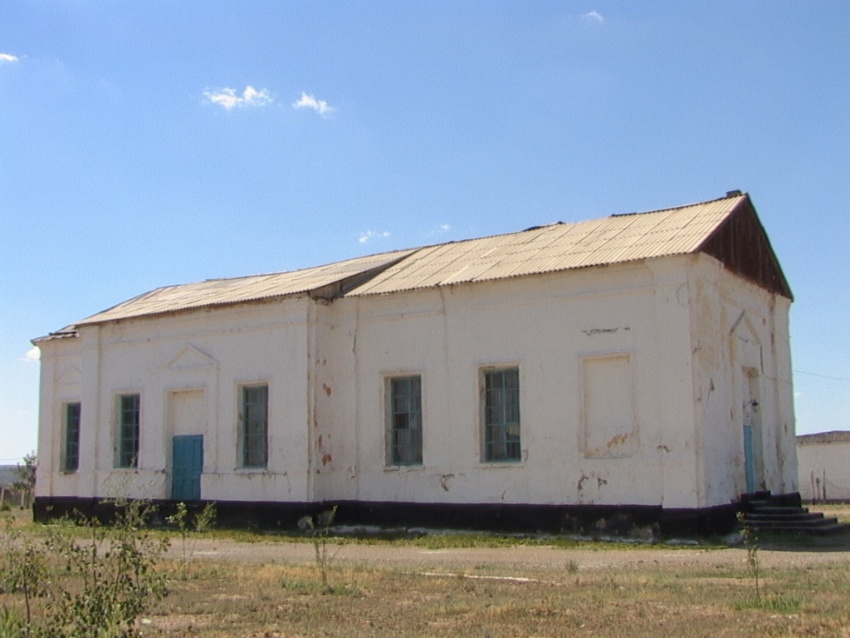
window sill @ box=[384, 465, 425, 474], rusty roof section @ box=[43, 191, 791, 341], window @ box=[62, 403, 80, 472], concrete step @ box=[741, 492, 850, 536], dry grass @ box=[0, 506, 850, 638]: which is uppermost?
rusty roof section @ box=[43, 191, 791, 341]

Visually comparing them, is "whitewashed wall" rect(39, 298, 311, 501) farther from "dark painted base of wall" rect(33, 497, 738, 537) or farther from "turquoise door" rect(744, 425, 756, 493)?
"turquoise door" rect(744, 425, 756, 493)

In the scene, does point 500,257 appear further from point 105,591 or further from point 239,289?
point 105,591

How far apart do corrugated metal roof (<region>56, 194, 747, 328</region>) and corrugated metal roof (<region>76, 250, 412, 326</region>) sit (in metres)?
0.04

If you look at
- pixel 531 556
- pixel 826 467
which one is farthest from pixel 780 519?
pixel 826 467

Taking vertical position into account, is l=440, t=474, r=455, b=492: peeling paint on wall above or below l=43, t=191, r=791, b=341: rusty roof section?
below

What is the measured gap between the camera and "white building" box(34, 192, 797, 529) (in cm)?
1576

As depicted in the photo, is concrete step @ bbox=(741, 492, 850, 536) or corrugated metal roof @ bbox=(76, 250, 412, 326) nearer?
concrete step @ bbox=(741, 492, 850, 536)

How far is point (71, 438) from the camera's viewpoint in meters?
24.2

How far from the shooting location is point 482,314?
17578mm

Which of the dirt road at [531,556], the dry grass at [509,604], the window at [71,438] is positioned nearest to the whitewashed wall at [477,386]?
the dirt road at [531,556]

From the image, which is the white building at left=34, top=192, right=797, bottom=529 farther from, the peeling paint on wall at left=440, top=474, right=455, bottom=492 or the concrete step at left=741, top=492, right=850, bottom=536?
the concrete step at left=741, top=492, right=850, bottom=536

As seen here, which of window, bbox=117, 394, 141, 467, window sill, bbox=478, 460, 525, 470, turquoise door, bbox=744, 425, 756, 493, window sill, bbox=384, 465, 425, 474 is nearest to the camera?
window sill, bbox=478, 460, 525, 470

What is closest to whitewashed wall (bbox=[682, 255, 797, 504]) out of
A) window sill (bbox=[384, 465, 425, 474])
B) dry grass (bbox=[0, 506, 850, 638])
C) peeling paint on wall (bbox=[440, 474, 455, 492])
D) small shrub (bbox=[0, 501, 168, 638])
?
dry grass (bbox=[0, 506, 850, 638])

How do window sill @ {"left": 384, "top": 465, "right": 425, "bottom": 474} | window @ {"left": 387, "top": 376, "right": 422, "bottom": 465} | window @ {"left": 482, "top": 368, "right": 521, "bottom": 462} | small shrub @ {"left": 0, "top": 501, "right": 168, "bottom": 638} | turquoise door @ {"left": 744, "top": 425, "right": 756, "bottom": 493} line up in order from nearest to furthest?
small shrub @ {"left": 0, "top": 501, "right": 168, "bottom": 638} → window @ {"left": 482, "top": 368, "right": 521, "bottom": 462} → turquoise door @ {"left": 744, "top": 425, "right": 756, "bottom": 493} → window sill @ {"left": 384, "top": 465, "right": 425, "bottom": 474} → window @ {"left": 387, "top": 376, "right": 422, "bottom": 465}
